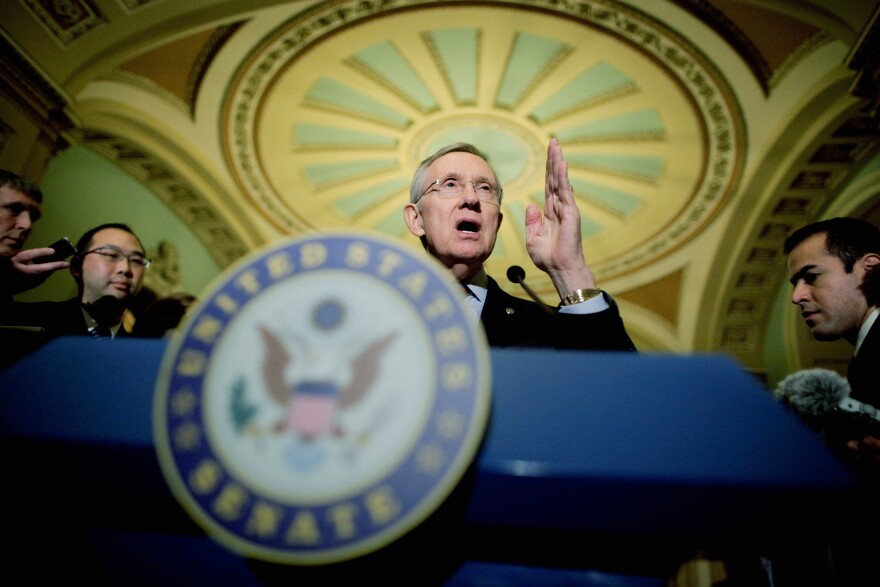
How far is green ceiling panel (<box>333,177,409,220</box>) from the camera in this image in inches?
264

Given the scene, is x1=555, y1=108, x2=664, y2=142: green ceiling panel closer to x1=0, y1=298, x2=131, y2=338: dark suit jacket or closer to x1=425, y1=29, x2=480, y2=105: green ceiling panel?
x1=425, y1=29, x2=480, y2=105: green ceiling panel

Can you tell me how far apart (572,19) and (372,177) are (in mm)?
3238

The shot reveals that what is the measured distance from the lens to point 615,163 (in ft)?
19.7

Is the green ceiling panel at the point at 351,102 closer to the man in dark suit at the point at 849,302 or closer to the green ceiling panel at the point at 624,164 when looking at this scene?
the green ceiling panel at the point at 624,164

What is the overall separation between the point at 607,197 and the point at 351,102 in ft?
12.0

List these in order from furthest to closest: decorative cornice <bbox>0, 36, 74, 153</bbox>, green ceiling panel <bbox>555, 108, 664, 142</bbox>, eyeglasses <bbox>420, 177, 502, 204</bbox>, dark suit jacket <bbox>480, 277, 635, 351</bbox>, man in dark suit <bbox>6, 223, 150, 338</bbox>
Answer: green ceiling panel <bbox>555, 108, 664, 142</bbox> → decorative cornice <bbox>0, 36, 74, 153</bbox> → man in dark suit <bbox>6, 223, 150, 338</bbox> → eyeglasses <bbox>420, 177, 502, 204</bbox> → dark suit jacket <bbox>480, 277, 635, 351</bbox>

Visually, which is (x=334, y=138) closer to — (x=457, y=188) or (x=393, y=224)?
(x=393, y=224)

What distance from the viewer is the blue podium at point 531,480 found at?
18.2 inches

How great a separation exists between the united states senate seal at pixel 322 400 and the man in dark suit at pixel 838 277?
6.69 feet

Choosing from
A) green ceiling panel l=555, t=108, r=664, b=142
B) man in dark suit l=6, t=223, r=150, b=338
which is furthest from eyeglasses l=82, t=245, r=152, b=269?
green ceiling panel l=555, t=108, r=664, b=142

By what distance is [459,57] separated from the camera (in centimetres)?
493

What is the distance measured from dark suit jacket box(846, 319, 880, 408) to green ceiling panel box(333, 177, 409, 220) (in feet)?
18.6

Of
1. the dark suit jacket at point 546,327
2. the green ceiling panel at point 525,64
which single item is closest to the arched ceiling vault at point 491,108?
the green ceiling panel at point 525,64

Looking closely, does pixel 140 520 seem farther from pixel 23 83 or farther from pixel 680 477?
pixel 23 83
